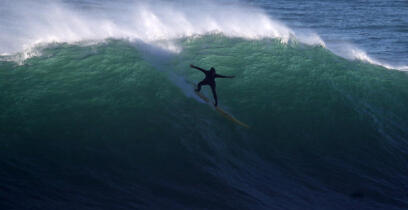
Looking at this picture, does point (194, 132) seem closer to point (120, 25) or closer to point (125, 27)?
point (125, 27)

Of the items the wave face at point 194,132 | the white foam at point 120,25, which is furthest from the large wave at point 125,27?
the wave face at point 194,132

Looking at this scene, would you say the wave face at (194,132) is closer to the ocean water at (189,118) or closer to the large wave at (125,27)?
the ocean water at (189,118)

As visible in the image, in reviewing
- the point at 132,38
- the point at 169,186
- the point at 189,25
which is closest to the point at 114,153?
the point at 169,186

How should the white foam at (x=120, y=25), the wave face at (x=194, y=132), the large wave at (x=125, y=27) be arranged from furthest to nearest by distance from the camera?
the white foam at (x=120, y=25) → the large wave at (x=125, y=27) → the wave face at (x=194, y=132)

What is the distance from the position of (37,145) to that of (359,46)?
1382cm

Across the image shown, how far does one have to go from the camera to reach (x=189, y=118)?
31.8 ft

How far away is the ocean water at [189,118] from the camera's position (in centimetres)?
719

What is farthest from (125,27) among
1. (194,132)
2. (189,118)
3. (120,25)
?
(194,132)

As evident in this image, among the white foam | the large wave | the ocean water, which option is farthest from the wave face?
the white foam

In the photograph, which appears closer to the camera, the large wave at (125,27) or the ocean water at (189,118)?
the ocean water at (189,118)

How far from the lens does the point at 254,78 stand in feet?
39.1

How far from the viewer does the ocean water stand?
7.19m

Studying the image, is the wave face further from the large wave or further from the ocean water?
the large wave

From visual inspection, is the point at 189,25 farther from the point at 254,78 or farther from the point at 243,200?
the point at 243,200
